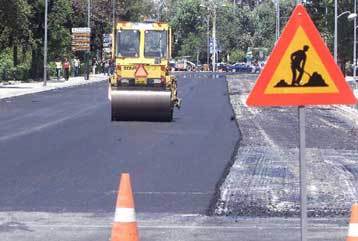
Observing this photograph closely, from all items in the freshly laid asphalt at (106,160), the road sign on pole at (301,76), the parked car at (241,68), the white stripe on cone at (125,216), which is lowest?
the parked car at (241,68)

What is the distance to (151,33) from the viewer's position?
25859mm

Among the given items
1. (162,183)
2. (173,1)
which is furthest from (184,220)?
(173,1)

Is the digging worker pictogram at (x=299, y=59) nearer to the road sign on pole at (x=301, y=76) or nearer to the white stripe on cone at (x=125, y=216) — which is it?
the road sign on pole at (x=301, y=76)

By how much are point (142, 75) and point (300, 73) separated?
61.2ft

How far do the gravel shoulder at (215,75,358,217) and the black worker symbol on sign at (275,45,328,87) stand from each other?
4.12 metres

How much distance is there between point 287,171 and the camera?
47.7 ft

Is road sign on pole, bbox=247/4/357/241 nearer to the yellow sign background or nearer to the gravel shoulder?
the yellow sign background

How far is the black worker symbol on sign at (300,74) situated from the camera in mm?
6648

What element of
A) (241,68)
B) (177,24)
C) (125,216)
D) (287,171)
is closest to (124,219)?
(125,216)

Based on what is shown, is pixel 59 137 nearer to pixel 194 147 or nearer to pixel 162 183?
pixel 194 147

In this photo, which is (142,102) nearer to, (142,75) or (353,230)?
(142,75)

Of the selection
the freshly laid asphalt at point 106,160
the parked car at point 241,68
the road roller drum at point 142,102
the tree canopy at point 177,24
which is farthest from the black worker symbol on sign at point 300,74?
the parked car at point 241,68

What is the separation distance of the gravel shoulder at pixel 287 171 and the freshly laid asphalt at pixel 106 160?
0.41 m

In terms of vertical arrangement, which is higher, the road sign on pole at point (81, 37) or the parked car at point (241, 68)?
the road sign on pole at point (81, 37)
